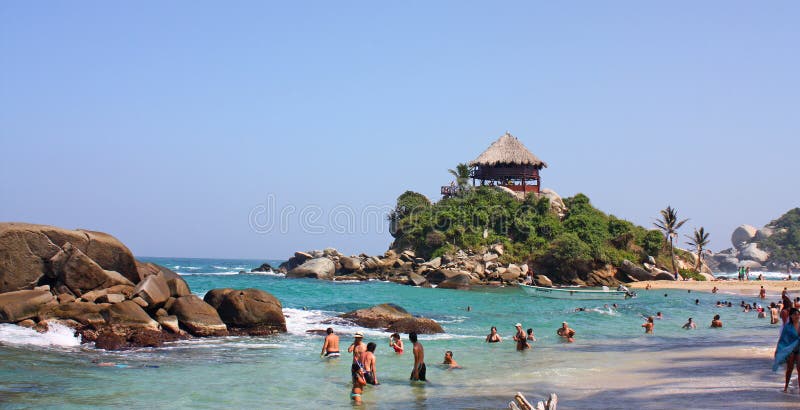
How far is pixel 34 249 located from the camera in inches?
865

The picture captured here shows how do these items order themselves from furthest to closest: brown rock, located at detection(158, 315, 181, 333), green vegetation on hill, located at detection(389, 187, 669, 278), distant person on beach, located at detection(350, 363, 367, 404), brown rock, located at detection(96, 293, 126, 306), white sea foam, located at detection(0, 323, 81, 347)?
1. green vegetation on hill, located at detection(389, 187, 669, 278)
2. brown rock, located at detection(158, 315, 181, 333)
3. brown rock, located at detection(96, 293, 126, 306)
4. white sea foam, located at detection(0, 323, 81, 347)
5. distant person on beach, located at detection(350, 363, 367, 404)

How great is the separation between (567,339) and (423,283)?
32203 millimetres

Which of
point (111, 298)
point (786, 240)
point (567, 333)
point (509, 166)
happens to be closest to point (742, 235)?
point (786, 240)

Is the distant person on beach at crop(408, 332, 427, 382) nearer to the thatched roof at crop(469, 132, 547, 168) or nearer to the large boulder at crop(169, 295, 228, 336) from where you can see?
the large boulder at crop(169, 295, 228, 336)

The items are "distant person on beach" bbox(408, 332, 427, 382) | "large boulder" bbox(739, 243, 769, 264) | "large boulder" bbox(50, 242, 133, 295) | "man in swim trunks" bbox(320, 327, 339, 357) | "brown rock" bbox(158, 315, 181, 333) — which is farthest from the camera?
"large boulder" bbox(739, 243, 769, 264)

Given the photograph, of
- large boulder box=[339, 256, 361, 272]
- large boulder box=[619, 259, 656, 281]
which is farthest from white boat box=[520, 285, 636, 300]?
large boulder box=[339, 256, 361, 272]

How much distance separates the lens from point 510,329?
2900 cm

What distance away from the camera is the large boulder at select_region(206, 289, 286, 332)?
79.1 feet

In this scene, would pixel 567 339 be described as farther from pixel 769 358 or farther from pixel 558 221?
pixel 558 221

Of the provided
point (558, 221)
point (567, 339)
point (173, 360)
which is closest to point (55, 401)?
point (173, 360)

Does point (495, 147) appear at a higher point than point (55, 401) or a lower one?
higher

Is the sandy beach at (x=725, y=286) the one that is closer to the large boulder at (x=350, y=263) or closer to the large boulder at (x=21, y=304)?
the large boulder at (x=350, y=263)

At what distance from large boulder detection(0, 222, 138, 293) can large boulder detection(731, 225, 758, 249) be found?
141m

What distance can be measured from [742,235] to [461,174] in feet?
315
